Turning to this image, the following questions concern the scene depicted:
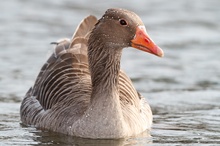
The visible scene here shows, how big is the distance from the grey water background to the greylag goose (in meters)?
0.22

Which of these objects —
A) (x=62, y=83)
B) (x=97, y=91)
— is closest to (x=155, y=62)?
(x=62, y=83)

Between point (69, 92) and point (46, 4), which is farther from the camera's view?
point (46, 4)

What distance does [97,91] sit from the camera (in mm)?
13531

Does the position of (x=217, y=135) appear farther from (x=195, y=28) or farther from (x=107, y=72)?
(x=195, y=28)

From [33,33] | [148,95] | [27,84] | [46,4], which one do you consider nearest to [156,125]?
[148,95]

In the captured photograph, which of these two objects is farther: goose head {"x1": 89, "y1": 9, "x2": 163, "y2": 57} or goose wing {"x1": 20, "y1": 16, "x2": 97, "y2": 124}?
goose wing {"x1": 20, "y1": 16, "x2": 97, "y2": 124}

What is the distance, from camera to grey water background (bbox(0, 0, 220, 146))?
14.2 meters

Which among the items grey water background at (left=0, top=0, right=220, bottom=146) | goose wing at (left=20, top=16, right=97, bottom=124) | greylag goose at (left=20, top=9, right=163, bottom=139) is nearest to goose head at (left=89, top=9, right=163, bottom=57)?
greylag goose at (left=20, top=9, right=163, bottom=139)

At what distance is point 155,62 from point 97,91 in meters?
6.83

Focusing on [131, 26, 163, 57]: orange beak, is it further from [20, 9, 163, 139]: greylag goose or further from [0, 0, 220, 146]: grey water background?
[0, 0, 220, 146]: grey water background

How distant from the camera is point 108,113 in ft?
43.7

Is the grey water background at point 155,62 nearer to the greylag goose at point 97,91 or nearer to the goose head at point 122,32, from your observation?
the greylag goose at point 97,91

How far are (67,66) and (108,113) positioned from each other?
1927 mm

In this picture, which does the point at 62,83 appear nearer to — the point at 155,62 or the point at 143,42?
the point at 143,42
